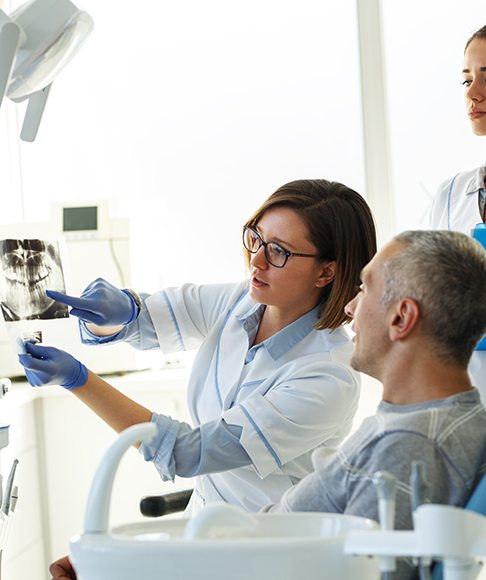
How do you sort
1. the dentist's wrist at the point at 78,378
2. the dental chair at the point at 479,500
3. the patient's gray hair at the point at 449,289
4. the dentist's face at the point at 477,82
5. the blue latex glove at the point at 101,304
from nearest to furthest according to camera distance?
1. the dental chair at the point at 479,500
2. the patient's gray hair at the point at 449,289
3. the dentist's wrist at the point at 78,378
4. the blue latex glove at the point at 101,304
5. the dentist's face at the point at 477,82

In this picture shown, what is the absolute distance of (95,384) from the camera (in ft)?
5.89

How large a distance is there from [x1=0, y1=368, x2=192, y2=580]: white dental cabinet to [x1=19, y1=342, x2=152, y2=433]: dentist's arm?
120 centimetres

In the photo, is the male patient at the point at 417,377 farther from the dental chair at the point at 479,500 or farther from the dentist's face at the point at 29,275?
the dentist's face at the point at 29,275

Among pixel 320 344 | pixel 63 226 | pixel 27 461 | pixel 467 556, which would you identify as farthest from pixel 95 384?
pixel 63 226

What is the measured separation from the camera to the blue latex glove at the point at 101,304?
1881mm

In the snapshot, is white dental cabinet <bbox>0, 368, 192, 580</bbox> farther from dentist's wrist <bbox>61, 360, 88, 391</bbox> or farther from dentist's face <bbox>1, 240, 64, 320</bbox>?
dentist's wrist <bbox>61, 360, 88, 391</bbox>

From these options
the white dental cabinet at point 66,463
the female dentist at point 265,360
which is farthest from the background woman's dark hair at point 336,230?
the white dental cabinet at point 66,463

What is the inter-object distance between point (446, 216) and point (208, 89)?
1.29 meters

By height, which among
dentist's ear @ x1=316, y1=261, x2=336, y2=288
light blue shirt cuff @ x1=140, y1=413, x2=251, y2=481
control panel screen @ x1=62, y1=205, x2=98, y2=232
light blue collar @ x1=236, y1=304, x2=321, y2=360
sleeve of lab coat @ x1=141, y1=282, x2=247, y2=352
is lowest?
light blue shirt cuff @ x1=140, y1=413, x2=251, y2=481

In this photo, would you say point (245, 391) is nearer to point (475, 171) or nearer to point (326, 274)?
point (326, 274)

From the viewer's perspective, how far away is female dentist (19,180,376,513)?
170 centimetres

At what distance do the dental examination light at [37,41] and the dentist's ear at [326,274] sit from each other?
25.3 inches

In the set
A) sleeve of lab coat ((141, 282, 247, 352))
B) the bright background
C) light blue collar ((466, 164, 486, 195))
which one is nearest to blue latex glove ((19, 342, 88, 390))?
sleeve of lab coat ((141, 282, 247, 352))

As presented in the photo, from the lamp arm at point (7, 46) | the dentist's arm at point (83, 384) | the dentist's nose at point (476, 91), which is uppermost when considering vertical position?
the dentist's nose at point (476, 91)
